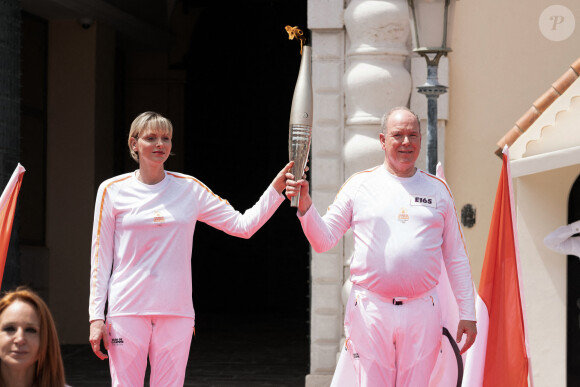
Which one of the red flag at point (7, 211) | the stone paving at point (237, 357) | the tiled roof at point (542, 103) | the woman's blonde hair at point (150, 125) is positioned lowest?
the stone paving at point (237, 357)

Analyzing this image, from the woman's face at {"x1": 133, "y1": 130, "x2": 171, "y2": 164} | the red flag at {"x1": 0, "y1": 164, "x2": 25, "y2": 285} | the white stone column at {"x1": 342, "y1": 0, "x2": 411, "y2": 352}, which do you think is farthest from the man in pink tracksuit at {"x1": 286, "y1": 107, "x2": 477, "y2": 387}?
the white stone column at {"x1": 342, "y1": 0, "x2": 411, "y2": 352}

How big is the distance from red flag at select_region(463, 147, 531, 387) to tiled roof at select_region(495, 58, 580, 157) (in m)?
2.15

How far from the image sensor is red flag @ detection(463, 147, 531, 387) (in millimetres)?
6102

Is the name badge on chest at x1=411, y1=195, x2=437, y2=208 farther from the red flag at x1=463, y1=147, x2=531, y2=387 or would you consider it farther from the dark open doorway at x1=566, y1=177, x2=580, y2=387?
the dark open doorway at x1=566, y1=177, x2=580, y2=387

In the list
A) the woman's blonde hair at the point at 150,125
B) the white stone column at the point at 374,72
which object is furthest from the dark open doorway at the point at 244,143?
the woman's blonde hair at the point at 150,125

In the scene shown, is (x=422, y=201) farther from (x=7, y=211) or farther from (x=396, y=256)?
(x=7, y=211)

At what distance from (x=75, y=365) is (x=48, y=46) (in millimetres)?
3682

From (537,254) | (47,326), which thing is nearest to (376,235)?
(47,326)

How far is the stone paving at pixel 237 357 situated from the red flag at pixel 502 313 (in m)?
4.07

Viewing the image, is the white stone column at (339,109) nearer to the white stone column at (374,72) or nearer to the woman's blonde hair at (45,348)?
the white stone column at (374,72)

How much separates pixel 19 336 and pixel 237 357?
8981 mm

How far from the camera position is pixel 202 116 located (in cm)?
1720

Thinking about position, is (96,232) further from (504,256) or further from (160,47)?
(160,47)

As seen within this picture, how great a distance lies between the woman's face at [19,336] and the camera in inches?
130
